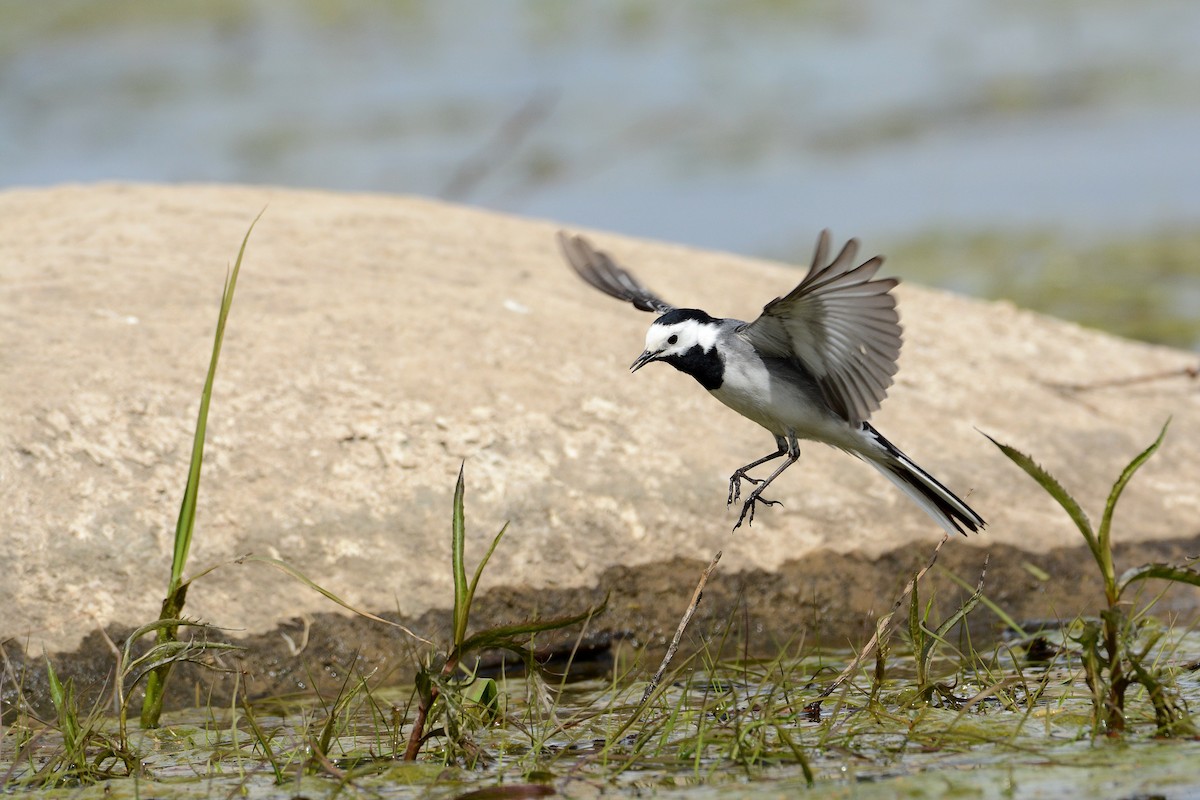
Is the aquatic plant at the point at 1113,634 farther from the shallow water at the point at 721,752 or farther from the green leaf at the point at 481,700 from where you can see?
the green leaf at the point at 481,700

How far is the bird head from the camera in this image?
4.66 m

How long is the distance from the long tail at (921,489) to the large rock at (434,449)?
1.50 feet

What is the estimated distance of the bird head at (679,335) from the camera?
15.3 feet

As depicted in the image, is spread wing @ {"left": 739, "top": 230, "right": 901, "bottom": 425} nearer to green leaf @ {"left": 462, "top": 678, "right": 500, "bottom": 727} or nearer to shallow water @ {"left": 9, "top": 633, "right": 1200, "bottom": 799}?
shallow water @ {"left": 9, "top": 633, "right": 1200, "bottom": 799}

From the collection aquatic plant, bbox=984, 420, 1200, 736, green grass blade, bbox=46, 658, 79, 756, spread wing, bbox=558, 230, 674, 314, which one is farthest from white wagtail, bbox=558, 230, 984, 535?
green grass blade, bbox=46, 658, 79, 756

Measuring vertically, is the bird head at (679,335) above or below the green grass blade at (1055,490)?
above

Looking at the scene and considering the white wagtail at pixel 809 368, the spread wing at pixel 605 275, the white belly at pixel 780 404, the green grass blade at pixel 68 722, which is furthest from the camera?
the spread wing at pixel 605 275

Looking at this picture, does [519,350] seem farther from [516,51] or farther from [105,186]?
[516,51]

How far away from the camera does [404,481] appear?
16.8 feet

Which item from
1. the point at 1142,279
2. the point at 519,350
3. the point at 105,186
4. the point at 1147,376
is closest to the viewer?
the point at 519,350

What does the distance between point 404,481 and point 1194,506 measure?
2.96 meters

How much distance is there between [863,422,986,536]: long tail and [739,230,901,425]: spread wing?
0.21 m

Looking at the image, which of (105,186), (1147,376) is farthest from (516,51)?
(1147,376)

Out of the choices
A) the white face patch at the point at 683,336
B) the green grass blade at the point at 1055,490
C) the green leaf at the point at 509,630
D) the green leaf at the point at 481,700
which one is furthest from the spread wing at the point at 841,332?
the green leaf at the point at 481,700
